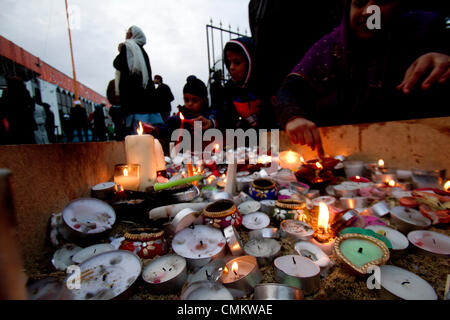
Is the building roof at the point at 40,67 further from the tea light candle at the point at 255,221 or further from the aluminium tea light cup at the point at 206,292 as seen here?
the aluminium tea light cup at the point at 206,292

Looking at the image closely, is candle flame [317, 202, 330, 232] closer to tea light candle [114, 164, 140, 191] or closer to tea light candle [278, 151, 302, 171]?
tea light candle [114, 164, 140, 191]

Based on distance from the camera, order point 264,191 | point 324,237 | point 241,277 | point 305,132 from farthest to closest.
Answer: point 305,132 → point 264,191 → point 324,237 → point 241,277

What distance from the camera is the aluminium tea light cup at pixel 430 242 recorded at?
90cm

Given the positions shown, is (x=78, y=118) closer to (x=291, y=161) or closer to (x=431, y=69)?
(x=291, y=161)

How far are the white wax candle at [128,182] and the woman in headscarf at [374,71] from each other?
1.83 m

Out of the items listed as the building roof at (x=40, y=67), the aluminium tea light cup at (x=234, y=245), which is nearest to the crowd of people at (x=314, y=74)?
the aluminium tea light cup at (x=234, y=245)

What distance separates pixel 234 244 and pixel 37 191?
105 centimetres

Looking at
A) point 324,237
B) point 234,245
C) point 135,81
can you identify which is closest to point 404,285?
point 324,237

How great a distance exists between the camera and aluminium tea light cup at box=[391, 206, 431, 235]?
108cm

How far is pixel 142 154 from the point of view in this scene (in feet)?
5.03

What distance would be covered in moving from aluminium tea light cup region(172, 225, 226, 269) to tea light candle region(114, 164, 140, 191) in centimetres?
68

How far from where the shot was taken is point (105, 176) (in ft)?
5.79

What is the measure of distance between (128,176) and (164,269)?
2.83ft

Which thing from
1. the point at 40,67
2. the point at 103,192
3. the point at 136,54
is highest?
the point at 40,67
